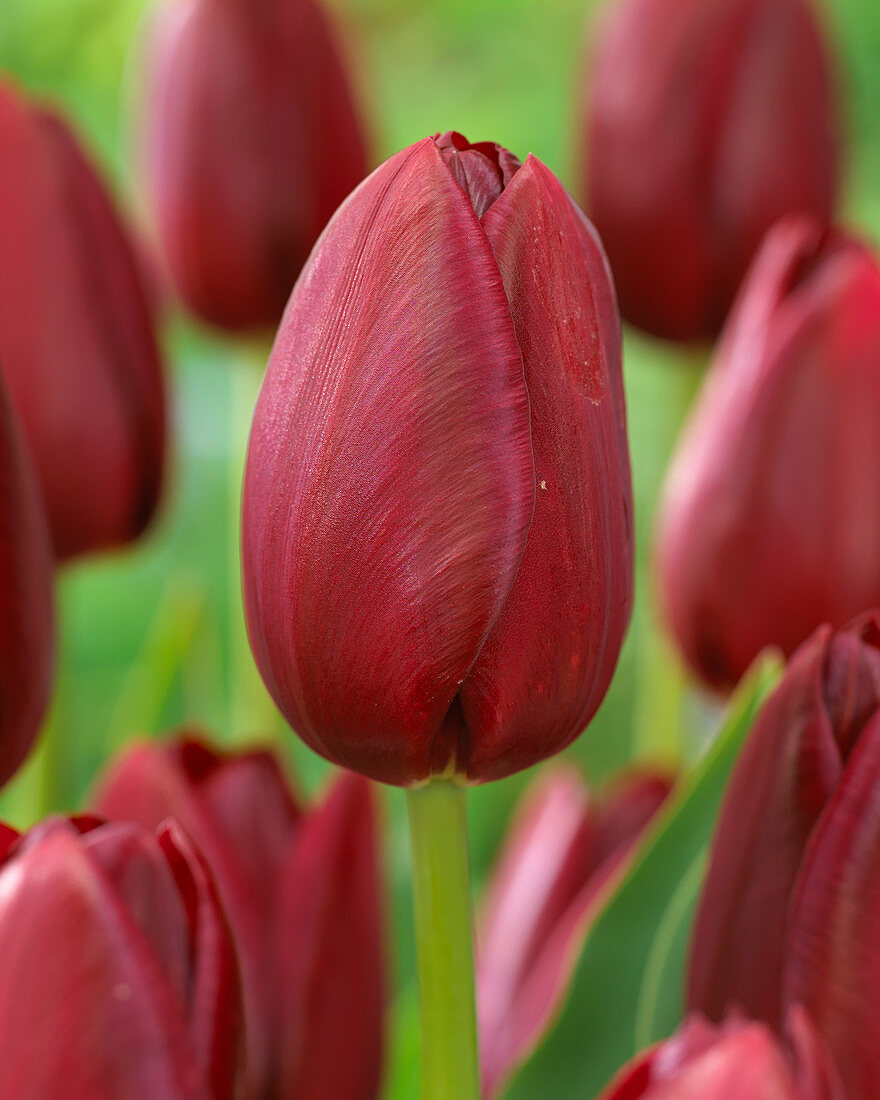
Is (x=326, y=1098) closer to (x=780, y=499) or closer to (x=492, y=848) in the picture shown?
(x=780, y=499)

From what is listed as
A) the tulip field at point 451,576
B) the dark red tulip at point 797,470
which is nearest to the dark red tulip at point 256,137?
the tulip field at point 451,576

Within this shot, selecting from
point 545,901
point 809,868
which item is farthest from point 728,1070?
point 545,901

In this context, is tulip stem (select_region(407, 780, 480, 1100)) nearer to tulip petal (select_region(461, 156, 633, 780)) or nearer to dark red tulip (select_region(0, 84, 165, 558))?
tulip petal (select_region(461, 156, 633, 780))

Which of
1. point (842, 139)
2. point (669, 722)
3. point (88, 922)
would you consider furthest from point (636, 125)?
point (88, 922)

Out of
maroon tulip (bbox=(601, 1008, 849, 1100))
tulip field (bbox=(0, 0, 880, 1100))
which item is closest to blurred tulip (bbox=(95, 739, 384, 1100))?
tulip field (bbox=(0, 0, 880, 1100))

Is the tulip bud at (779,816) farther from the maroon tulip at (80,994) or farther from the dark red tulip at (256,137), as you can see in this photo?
the dark red tulip at (256,137)
